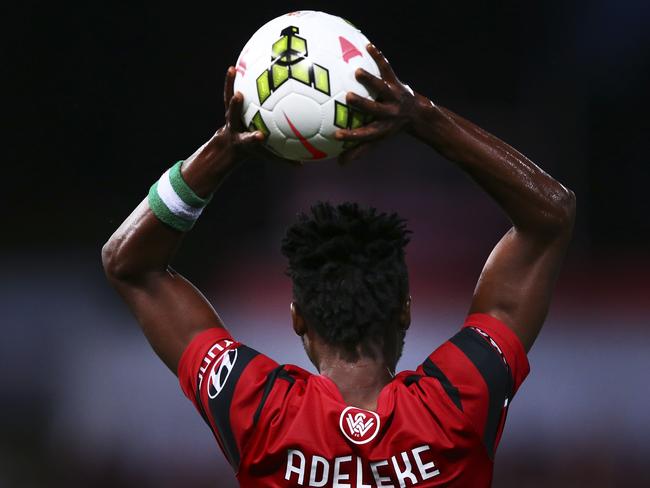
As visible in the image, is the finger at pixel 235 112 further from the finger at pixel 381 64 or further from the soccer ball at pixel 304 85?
the finger at pixel 381 64

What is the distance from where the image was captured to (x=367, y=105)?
2.09 meters

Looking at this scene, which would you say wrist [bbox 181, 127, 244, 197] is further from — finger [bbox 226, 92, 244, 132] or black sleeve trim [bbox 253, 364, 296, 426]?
black sleeve trim [bbox 253, 364, 296, 426]

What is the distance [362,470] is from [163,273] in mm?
738

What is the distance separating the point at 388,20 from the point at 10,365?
125 inches

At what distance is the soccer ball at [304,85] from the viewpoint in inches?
83.8

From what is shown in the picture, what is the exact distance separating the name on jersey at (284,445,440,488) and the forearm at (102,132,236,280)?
0.64 metres

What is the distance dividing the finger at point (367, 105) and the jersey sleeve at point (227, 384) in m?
0.61

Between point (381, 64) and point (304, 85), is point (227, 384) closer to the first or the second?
point (304, 85)

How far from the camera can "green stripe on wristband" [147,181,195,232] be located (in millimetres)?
2375

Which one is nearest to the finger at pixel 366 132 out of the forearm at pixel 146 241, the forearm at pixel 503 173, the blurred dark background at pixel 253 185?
the forearm at pixel 503 173

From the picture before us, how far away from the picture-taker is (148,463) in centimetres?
556

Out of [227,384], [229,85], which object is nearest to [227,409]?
[227,384]

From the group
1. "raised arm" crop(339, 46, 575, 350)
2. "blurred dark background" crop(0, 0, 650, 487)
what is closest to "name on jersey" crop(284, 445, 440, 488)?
"raised arm" crop(339, 46, 575, 350)

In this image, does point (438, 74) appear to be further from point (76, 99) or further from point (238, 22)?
point (76, 99)
